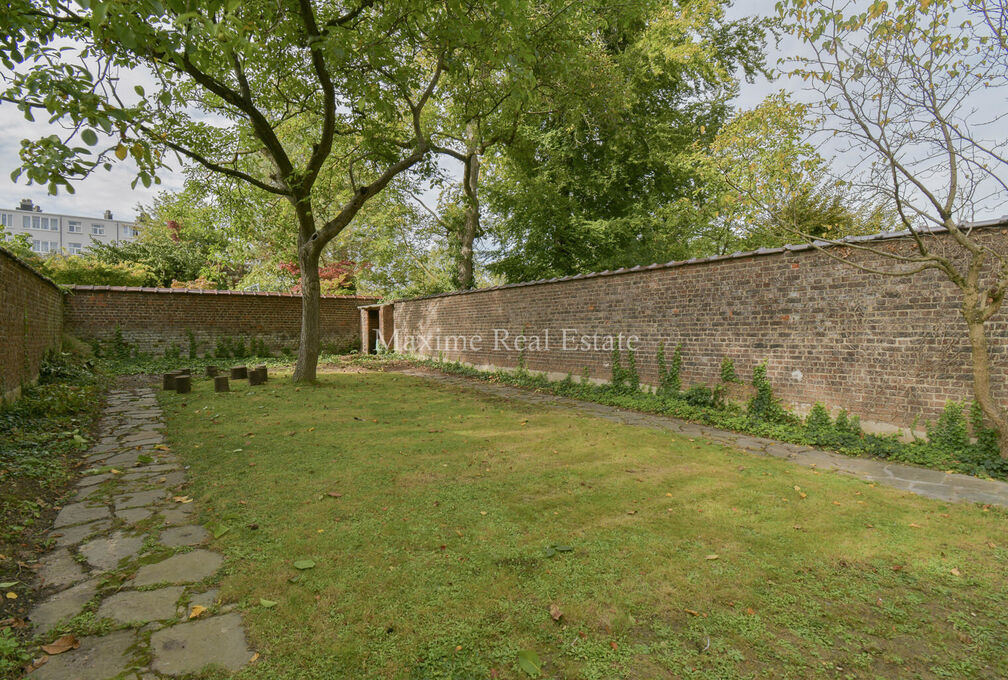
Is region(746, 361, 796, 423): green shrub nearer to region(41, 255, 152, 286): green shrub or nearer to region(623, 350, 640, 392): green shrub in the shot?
region(623, 350, 640, 392): green shrub

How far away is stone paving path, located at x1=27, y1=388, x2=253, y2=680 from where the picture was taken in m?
1.81

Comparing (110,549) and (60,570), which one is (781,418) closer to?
(110,549)

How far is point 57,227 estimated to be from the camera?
2084 inches

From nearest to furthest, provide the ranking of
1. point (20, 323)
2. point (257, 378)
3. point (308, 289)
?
point (20, 323)
point (308, 289)
point (257, 378)

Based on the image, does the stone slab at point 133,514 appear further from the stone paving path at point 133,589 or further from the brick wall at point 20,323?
the brick wall at point 20,323

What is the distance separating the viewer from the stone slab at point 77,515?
317 centimetres

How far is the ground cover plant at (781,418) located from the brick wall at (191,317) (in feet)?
39.6

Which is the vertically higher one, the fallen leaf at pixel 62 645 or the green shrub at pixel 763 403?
the green shrub at pixel 763 403

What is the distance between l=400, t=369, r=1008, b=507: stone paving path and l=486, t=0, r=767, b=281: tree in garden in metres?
9.79

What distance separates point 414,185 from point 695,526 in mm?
21066

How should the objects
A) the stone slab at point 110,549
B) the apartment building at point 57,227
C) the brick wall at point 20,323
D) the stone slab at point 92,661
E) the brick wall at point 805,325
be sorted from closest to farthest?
the stone slab at point 92,661 → the stone slab at point 110,549 → the brick wall at point 805,325 → the brick wall at point 20,323 → the apartment building at point 57,227

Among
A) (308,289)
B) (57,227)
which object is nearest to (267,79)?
(308,289)

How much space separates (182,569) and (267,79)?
31.2 feet

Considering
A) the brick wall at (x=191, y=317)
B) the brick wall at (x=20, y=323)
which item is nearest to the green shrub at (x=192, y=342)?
the brick wall at (x=191, y=317)
